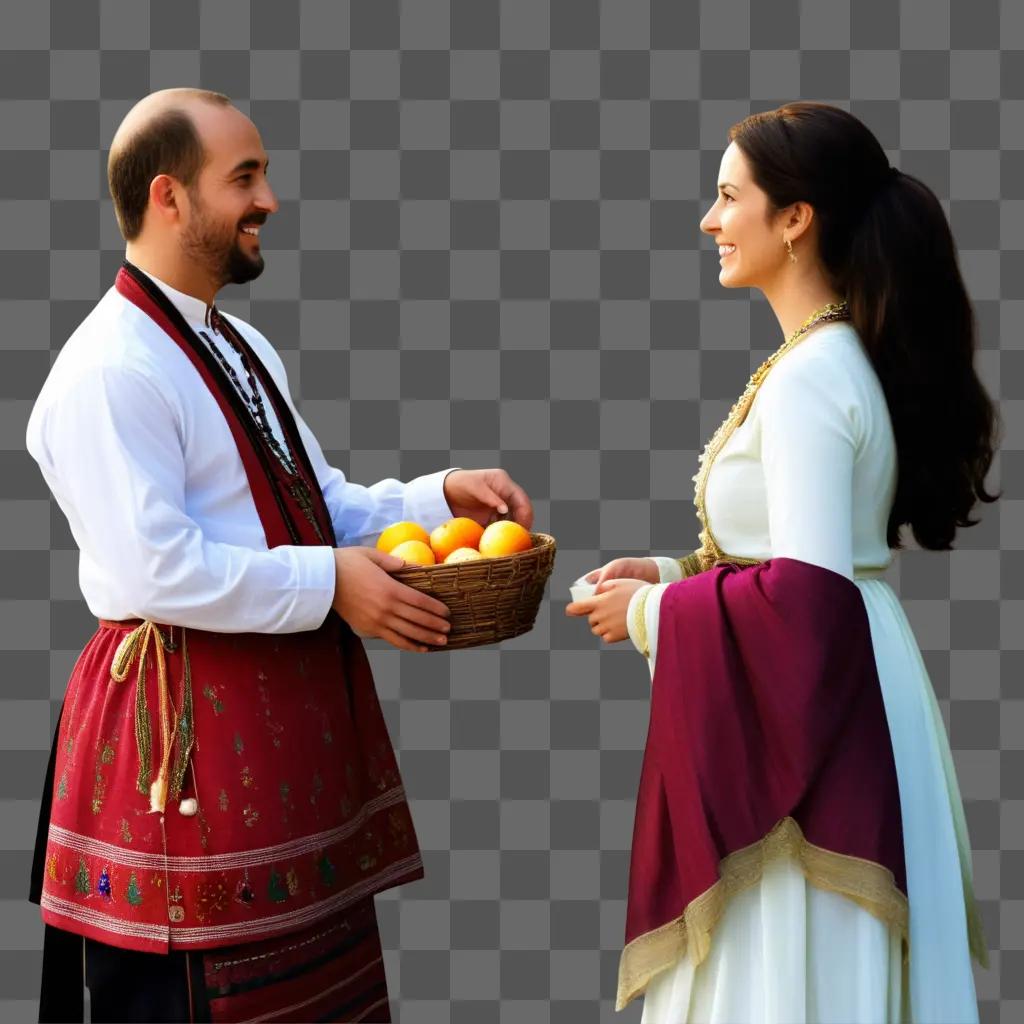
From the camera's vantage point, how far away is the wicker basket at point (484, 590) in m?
3.95

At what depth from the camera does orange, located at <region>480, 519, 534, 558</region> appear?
409cm

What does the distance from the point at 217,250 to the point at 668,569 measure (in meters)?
1.36

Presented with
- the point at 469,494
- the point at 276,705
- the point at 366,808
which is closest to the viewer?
the point at 276,705

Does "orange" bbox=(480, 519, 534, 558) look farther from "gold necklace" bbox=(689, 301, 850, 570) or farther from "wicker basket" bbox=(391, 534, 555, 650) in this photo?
"gold necklace" bbox=(689, 301, 850, 570)

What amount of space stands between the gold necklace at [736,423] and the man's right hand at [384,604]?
0.65 metres

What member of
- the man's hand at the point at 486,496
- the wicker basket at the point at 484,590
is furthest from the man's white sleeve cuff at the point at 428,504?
the wicker basket at the point at 484,590

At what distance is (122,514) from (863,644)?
5.50 ft

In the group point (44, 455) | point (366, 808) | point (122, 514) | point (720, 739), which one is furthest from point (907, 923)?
point (44, 455)

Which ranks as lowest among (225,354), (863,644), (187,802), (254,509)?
(187,802)

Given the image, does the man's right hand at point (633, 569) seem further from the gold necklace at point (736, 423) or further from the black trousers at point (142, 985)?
the black trousers at point (142, 985)

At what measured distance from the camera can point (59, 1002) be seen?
4270 mm

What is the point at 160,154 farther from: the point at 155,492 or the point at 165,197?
the point at 155,492

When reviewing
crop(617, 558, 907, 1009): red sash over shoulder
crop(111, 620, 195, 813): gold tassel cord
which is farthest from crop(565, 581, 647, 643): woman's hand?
crop(111, 620, 195, 813): gold tassel cord

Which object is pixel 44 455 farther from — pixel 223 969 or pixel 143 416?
pixel 223 969
